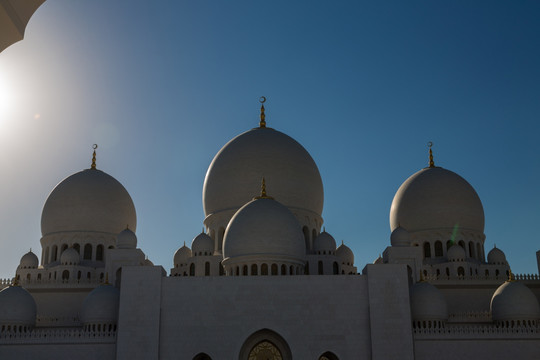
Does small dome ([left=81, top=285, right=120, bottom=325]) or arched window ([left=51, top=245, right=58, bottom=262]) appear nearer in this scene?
small dome ([left=81, top=285, right=120, bottom=325])

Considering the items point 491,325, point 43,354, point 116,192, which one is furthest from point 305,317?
point 116,192

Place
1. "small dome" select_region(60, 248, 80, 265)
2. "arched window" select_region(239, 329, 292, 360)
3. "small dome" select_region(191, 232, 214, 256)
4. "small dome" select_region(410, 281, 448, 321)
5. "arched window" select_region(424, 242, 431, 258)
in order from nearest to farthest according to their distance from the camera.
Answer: "arched window" select_region(239, 329, 292, 360), "small dome" select_region(410, 281, 448, 321), "small dome" select_region(191, 232, 214, 256), "small dome" select_region(60, 248, 80, 265), "arched window" select_region(424, 242, 431, 258)

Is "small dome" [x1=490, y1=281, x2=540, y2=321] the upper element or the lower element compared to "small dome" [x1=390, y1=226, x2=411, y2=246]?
lower

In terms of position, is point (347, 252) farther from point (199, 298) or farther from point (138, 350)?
point (138, 350)

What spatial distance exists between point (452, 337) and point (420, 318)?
1.14 metres

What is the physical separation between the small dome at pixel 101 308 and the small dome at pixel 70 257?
13.7 feet

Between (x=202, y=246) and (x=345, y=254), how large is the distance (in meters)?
Result: 5.94

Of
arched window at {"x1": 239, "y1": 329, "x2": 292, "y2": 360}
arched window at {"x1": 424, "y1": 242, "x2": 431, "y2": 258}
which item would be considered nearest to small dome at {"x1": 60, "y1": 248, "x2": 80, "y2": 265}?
arched window at {"x1": 239, "y1": 329, "x2": 292, "y2": 360}

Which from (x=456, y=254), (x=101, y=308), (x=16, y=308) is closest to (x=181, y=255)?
(x=101, y=308)

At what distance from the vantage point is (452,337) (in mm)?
18703

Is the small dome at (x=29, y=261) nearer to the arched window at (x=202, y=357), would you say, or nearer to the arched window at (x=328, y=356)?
the arched window at (x=202, y=357)

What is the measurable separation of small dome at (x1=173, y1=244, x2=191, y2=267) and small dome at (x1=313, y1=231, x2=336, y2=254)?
Answer: 17.1 ft

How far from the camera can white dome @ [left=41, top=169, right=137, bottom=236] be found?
25.4 m

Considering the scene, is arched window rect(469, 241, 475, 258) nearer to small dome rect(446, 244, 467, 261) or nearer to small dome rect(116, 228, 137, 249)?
small dome rect(446, 244, 467, 261)
